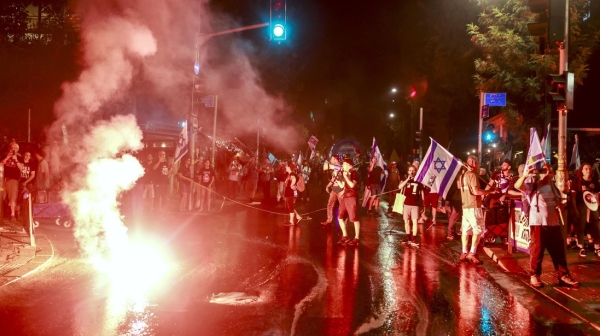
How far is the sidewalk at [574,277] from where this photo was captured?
6.88 metres

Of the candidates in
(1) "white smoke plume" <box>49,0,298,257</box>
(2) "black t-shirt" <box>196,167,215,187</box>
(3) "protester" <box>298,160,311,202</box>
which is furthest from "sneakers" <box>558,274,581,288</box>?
(3) "protester" <box>298,160,311,202</box>

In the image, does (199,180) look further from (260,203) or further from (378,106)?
(378,106)

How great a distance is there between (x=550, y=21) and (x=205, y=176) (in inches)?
461

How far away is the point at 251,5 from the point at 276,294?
75.7 feet

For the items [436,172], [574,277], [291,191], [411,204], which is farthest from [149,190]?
[574,277]

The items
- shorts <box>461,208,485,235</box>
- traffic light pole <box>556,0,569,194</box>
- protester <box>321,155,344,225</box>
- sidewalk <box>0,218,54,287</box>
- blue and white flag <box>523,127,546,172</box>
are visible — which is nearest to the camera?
sidewalk <box>0,218,54,287</box>

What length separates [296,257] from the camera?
33.2 ft

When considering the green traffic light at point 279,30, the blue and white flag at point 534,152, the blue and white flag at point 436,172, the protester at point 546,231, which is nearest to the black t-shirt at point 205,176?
the green traffic light at point 279,30

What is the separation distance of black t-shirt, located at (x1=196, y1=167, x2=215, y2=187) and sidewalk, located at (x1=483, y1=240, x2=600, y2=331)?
9494 mm

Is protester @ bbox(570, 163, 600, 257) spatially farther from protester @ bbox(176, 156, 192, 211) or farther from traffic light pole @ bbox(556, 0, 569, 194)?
protester @ bbox(176, 156, 192, 211)

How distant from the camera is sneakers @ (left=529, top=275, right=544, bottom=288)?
7957 mm

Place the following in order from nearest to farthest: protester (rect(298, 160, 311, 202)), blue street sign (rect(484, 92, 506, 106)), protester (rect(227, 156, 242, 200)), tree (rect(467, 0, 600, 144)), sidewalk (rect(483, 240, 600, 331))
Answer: sidewalk (rect(483, 240, 600, 331)) < blue street sign (rect(484, 92, 506, 106)) < tree (rect(467, 0, 600, 144)) < protester (rect(227, 156, 242, 200)) < protester (rect(298, 160, 311, 202))

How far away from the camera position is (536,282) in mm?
7965

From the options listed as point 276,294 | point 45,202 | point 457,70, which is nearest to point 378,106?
point 457,70
